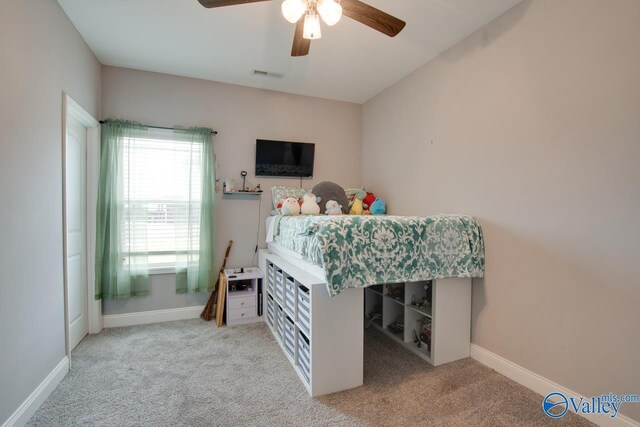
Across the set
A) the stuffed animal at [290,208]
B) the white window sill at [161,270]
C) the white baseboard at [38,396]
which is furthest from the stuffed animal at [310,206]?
the white baseboard at [38,396]

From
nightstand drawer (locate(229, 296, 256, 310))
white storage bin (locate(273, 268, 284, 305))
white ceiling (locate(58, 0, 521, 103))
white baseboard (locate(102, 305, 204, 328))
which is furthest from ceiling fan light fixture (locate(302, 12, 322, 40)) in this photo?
white baseboard (locate(102, 305, 204, 328))

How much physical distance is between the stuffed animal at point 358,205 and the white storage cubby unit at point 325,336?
1251mm

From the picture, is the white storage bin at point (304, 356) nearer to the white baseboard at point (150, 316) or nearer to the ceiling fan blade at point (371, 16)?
the white baseboard at point (150, 316)

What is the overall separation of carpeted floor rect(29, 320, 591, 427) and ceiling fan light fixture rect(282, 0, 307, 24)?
218cm

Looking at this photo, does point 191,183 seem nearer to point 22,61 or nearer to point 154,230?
point 154,230

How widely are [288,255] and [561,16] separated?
2501 millimetres

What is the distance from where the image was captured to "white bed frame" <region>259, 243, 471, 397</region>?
6.15 feet

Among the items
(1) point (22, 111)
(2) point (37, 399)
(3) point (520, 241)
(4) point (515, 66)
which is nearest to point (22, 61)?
(1) point (22, 111)

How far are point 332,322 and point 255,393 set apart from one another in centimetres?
66

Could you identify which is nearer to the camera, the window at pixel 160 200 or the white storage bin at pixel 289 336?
the white storage bin at pixel 289 336

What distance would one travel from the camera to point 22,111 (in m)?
1.61

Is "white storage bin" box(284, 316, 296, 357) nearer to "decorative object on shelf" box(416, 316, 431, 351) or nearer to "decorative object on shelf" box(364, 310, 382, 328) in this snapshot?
"decorative object on shelf" box(364, 310, 382, 328)

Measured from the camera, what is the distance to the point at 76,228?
8.53ft

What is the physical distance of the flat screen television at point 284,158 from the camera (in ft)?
11.3
